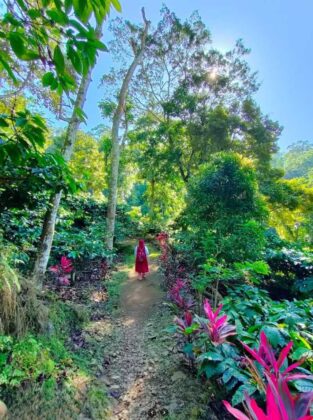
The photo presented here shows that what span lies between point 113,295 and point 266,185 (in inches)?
297

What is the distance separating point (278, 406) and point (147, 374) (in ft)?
7.05

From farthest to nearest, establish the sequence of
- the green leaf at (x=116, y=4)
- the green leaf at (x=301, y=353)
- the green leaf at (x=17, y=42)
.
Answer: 1. the green leaf at (x=301, y=353)
2. the green leaf at (x=116, y=4)
3. the green leaf at (x=17, y=42)

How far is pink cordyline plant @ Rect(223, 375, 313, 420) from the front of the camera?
115cm

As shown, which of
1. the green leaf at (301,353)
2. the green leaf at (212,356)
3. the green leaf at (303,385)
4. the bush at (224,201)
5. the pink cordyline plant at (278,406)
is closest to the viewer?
the pink cordyline plant at (278,406)

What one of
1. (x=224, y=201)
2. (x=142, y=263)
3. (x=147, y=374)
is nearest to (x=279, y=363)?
(x=147, y=374)

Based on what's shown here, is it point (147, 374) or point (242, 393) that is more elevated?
point (242, 393)

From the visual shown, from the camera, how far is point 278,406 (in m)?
1.20

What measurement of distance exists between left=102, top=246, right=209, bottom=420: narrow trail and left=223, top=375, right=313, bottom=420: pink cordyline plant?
48.7 inches

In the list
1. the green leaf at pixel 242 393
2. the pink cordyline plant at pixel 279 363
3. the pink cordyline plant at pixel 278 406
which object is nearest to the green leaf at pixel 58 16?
the pink cordyline plant at pixel 278 406

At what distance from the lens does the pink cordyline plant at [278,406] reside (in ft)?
3.76

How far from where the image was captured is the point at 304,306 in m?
3.29

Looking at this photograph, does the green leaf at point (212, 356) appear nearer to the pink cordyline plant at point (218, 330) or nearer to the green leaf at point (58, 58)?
the pink cordyline plant at point (218, 330)

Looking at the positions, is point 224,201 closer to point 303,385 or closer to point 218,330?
point 218,330

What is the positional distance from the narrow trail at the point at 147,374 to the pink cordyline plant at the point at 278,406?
124cm
